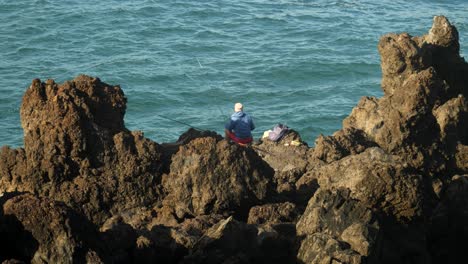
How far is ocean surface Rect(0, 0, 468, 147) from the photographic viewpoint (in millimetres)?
37531

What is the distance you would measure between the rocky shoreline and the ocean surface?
17520mm

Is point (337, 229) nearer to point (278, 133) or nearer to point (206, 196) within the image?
point (206, 196)

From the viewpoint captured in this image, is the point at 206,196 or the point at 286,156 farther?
the point at 286,156

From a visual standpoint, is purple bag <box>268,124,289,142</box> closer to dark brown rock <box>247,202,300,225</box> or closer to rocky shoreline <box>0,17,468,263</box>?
rocky shoreline <box>0,17,468,263</box>

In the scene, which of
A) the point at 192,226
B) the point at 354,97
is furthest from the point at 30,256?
the point at 354,97

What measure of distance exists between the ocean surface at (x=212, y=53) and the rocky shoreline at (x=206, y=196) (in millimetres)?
17520

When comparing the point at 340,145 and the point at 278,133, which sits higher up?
the point at 340,145

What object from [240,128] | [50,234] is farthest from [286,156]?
[50,234]

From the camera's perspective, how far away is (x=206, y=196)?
15172mm

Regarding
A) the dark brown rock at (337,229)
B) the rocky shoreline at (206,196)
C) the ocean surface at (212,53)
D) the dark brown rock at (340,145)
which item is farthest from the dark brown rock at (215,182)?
the ocean surface at (212,53)

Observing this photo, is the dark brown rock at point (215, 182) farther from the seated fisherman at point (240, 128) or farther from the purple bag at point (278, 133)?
the seated fisherman at point (240, 128)

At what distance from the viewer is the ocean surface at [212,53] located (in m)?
37.5

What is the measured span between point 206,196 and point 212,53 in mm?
30140

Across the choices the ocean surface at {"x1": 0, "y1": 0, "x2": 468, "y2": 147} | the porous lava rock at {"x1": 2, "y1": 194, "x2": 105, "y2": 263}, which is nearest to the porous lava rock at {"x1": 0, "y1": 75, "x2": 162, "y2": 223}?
the porous lava rock at {"x1": 2, "y1": 194, "x2": 105, "y2": 263}
